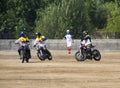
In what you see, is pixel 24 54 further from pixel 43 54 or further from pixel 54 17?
pixel 54 17

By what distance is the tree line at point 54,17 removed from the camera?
59.2m

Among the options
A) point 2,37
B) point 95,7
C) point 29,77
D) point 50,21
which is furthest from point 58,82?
point 95,7

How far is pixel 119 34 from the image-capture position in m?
54.9

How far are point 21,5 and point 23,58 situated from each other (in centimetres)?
5057

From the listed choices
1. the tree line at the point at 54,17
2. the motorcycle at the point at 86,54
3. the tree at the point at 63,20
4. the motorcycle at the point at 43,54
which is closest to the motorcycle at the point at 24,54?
the motorcycle at the point at 43,54

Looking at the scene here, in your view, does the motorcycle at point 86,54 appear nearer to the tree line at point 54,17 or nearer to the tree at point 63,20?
the tree line at point 54,17

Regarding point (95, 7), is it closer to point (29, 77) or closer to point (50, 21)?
point (50, 21)

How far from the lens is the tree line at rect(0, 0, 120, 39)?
5922 cm

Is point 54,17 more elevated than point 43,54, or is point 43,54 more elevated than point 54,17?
point 54,17

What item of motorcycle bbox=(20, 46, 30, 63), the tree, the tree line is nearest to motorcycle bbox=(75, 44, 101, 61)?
motorcycle bbox=(20, 46, 30, 63)

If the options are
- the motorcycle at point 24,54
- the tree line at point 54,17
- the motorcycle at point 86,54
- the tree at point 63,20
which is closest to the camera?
the motorcycle at point 24,54

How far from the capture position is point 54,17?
5997 centimetres

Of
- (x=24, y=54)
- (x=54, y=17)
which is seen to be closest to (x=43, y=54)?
(x=24, y=54)

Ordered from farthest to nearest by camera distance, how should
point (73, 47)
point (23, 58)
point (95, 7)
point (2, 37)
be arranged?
point (95, 7) → point (2, 37) → point (73, 47) → point (23, 58)
